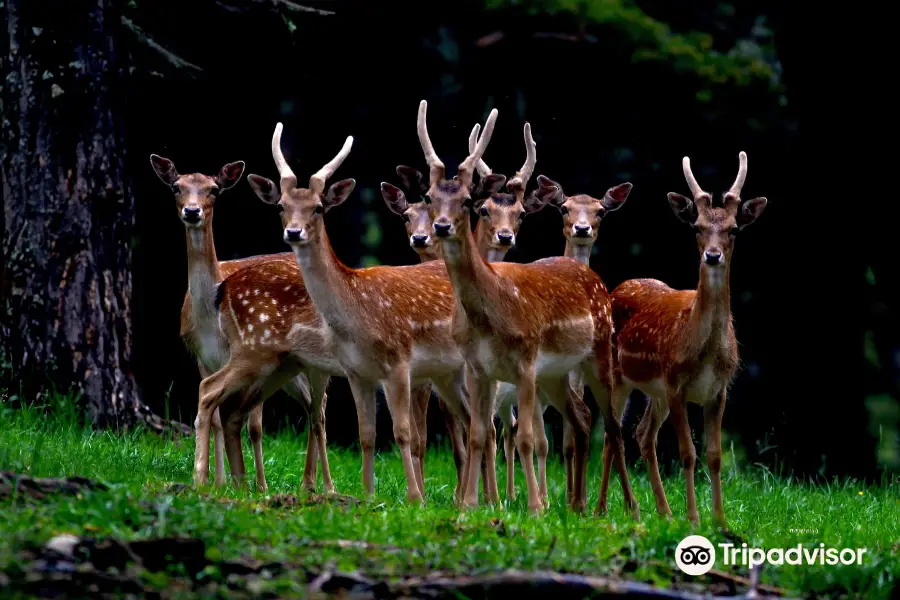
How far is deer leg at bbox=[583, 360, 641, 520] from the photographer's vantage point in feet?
29.9

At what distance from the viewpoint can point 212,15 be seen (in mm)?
12312

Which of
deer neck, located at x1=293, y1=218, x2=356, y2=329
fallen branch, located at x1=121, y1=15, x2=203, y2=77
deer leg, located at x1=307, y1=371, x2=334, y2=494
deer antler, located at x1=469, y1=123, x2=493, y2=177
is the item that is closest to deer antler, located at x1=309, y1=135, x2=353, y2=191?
deer neck, located at x1=293, y1=218, x2=356, y2=329

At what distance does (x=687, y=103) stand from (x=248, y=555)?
29.7 feet

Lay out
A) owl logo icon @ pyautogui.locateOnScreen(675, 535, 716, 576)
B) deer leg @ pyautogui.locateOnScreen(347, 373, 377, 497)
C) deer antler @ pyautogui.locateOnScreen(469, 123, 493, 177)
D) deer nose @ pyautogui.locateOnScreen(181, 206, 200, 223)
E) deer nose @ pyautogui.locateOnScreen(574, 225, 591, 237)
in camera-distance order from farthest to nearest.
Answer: deer nose @ pyautogui.locateOnScreen(574, 225, 591, 237) → deer antler @ pyautogui.locateOnScreen(469, 123, 493, 177) → deer nose @ pyautogui.locateOnScreen(181, 206, 200, 223) → deer leg @ pyautogui.locateOnScreen(347, 373, 377, 497) → owl logo icon @ pyautogui.locateOnScreen(675, 535, 716, 576)

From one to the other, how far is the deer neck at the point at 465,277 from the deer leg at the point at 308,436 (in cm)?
163

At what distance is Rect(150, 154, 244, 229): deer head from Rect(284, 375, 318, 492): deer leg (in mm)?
1427

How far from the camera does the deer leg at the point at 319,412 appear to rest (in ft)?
31.4

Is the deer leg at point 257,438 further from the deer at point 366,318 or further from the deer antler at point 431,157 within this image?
the deer antler at point 431,157

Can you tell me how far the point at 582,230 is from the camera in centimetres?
1036

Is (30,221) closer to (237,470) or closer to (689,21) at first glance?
(237,470)

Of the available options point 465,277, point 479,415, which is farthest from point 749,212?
point 479,415

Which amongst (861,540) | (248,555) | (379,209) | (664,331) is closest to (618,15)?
(379,209)

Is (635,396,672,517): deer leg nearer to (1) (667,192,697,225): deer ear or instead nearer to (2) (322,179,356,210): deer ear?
(1) (667,192,697,225): deer ear

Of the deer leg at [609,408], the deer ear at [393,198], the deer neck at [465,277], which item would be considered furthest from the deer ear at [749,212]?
the deer ear at [393,198]
